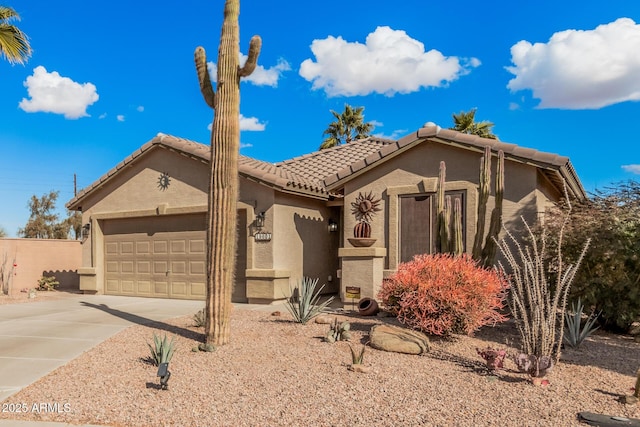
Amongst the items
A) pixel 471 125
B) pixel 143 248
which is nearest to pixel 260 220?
pixel 143 248

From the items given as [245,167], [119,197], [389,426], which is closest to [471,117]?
[245,167]

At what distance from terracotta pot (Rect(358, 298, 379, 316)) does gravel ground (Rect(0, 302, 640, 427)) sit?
2437 mm

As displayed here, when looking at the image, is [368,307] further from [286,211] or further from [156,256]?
[156,256]

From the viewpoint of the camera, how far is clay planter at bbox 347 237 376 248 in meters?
11.2

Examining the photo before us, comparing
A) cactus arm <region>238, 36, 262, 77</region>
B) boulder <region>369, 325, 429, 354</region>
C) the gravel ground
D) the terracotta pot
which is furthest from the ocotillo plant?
the terracotta pot

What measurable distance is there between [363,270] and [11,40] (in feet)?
40.5

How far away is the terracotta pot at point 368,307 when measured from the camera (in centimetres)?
980

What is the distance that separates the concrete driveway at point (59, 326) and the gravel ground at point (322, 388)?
1.32 ft

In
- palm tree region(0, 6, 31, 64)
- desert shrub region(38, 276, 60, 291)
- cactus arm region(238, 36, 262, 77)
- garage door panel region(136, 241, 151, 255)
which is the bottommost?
desert shrub region(38, 276, 60, 291)

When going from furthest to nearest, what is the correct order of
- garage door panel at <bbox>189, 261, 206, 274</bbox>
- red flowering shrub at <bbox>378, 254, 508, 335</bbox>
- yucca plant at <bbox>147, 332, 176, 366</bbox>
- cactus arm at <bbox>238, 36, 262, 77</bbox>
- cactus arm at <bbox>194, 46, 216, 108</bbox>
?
garage door panel at <bbox>189, 261, 206, 274</bbox>
cactus arm at <bbox>194, 46, 216, 108</bbox>
cactus arm at <bbox>238, 36, 262, 77</bbox>
red flowering shrub at <bbox>378, 254, 508, 335</bbox>
yucca plant at <bbox>147, 332, 176, 366</bbox>

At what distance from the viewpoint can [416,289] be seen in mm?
7469

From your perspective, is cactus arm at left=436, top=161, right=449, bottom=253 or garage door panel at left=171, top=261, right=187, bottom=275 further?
garage door panel at left=171, top=261, right=187, bottom=275

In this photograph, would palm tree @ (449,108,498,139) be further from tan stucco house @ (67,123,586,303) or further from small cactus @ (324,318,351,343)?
small cactus @ (324,318,351,343)

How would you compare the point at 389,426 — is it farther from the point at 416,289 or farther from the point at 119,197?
the point at 119,197
